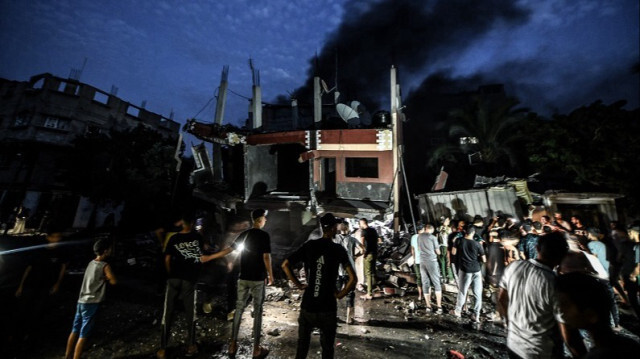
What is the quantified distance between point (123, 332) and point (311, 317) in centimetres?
471

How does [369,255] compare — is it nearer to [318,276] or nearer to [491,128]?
[318,276]

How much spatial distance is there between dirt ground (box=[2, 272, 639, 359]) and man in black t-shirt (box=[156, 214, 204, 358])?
557mm

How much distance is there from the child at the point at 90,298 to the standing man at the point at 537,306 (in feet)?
17.0

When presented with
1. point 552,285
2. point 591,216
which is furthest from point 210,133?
point 591,216

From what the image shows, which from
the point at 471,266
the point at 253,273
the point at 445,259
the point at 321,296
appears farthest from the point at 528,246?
the point at 253,273

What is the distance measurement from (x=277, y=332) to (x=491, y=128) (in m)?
17.4

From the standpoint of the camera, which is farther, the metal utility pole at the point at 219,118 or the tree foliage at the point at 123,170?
the tree foliage at the point at 123,170

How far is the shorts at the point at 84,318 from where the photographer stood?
3.70m

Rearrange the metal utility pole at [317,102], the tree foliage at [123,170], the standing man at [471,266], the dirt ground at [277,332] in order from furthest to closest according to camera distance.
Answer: the tree foliage at [123,170] < the metal utility pole at [317,102] < the standing man at [471,266] < the dirt ground at [277,332]

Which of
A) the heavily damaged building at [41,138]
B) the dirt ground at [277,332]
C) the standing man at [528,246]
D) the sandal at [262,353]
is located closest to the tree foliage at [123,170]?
the heavily damaged building at [41,138]

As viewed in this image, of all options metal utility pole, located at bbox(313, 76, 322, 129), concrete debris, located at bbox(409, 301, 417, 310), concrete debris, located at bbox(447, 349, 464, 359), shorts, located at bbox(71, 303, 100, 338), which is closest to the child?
shorts, located at bbox(71, 303, 100, 338)

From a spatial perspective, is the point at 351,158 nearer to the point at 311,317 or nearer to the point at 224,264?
the point at 224,264

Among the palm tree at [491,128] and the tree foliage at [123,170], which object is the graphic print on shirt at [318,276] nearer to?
the palm tree at [491,128]

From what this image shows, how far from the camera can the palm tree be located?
50.8ft
